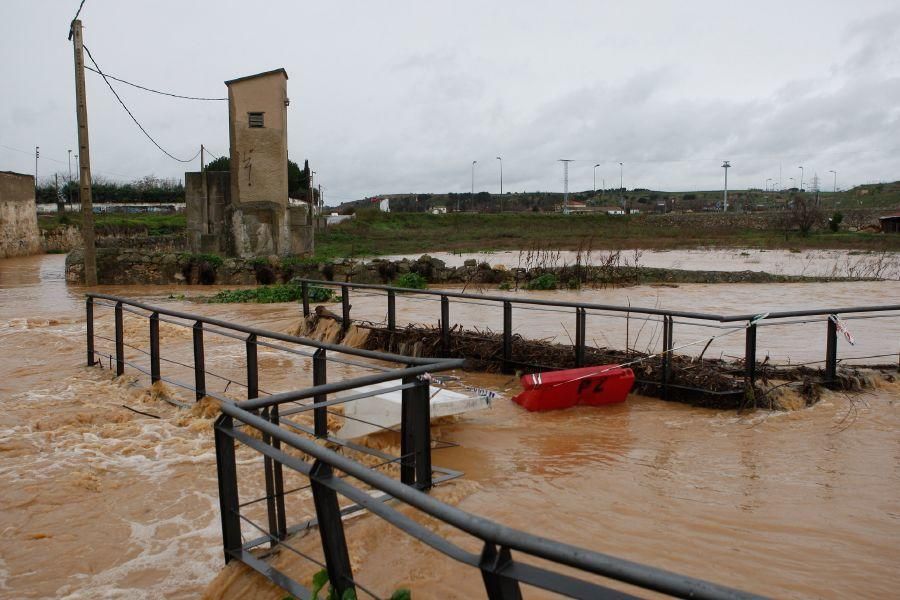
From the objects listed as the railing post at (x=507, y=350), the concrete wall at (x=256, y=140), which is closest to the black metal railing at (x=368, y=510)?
the railing post at (x=507, y=350)

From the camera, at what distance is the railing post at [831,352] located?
28.7 feet

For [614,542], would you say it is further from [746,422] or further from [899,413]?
[899,413]

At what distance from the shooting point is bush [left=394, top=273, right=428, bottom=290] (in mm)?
24172

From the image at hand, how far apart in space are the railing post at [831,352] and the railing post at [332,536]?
7292 millimetres

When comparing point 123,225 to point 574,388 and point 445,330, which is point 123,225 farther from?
point 574,388

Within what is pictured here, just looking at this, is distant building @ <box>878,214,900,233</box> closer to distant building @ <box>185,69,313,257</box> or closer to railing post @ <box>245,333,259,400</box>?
distant building @ <box>185,69,313,257</box>

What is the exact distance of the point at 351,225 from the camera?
63000 mm

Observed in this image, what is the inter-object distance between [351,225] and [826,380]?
5599 cm

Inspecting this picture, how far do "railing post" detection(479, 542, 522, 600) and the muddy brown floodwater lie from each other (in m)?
1.87

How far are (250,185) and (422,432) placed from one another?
2317cm

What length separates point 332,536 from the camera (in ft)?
10.6

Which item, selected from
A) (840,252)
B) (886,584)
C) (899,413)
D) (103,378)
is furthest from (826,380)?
(840,252)

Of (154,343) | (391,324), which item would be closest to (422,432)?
(154,343)

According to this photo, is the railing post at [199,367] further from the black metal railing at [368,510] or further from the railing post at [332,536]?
the railing post at [332,536]
